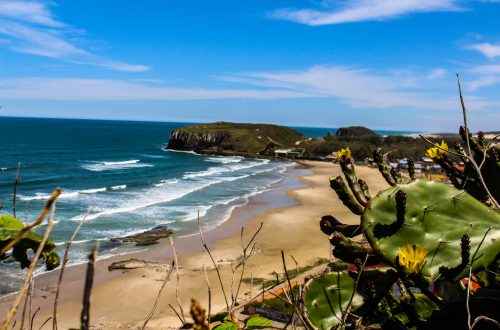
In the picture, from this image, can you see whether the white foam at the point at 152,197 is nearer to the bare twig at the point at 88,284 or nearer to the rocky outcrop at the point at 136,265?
the rocky outcrop at the point at 136,265

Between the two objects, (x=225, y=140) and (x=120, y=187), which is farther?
(x=225, y=140)

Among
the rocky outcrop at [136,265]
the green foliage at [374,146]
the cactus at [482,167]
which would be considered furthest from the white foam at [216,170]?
the cactus at [482,167]

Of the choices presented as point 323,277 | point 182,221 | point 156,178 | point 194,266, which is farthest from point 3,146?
point 323,277

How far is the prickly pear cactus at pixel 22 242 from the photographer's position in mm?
1241

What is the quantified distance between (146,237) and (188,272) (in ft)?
19.5

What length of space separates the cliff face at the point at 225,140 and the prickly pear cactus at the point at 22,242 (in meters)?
88.9

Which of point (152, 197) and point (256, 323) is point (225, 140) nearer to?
point (152, 197)

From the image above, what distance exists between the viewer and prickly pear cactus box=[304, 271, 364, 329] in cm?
244

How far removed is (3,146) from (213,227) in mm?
73199

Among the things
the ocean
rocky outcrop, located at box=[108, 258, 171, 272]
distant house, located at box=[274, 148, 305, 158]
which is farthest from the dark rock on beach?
distant house, located at box=[274, 148, 305, 158]

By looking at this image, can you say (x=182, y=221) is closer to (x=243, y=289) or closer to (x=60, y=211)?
(x=60, y=211)

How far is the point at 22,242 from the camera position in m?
1.36

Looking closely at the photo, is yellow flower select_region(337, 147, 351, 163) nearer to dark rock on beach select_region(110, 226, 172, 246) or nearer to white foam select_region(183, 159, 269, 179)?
dark rock on beach select_region(110, 226, 172, 246)

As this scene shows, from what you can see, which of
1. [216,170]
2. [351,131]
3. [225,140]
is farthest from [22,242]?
[351,131]
